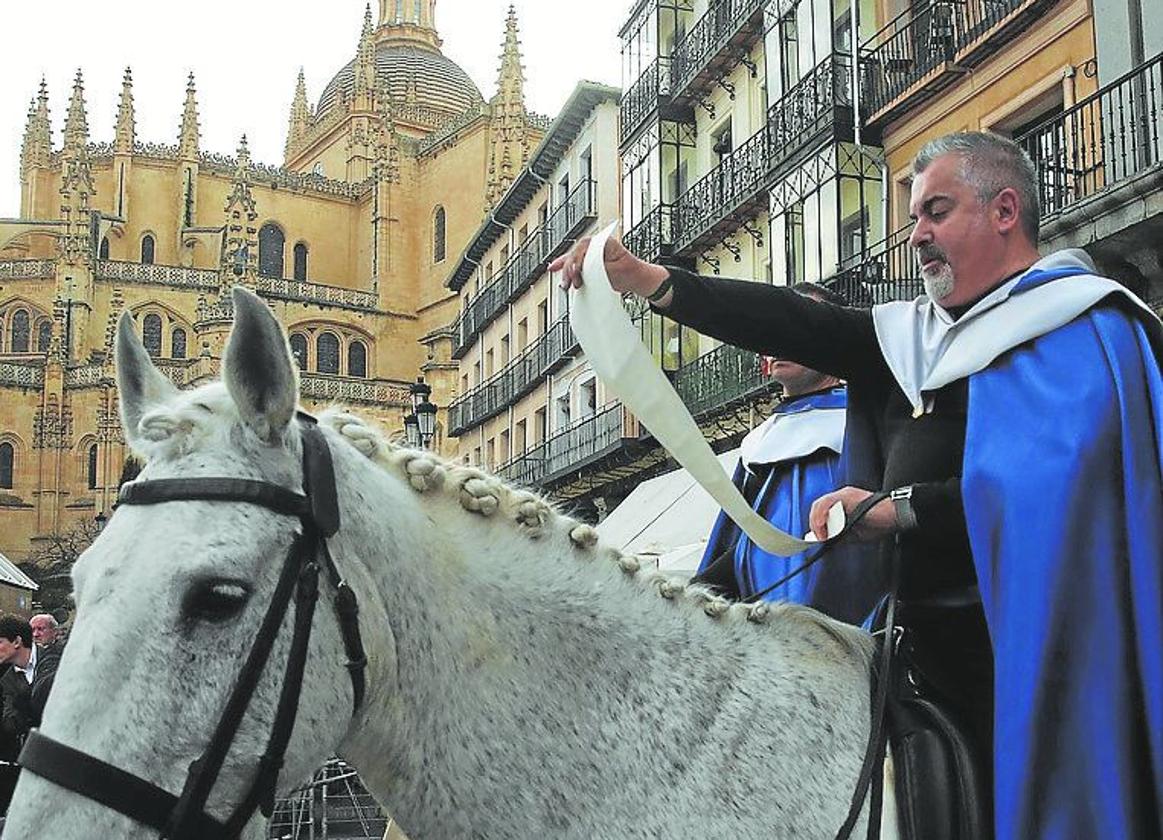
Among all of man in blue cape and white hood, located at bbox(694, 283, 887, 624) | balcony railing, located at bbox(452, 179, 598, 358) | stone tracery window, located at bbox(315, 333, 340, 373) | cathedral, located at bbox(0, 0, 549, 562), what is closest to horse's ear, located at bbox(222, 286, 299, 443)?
man in blue cape and white hood, located at bbox(694, 283, 887, 624)

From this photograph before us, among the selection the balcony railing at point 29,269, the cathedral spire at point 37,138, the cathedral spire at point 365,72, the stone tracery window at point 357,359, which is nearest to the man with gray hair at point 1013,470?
the stone tracery window at point 357,359

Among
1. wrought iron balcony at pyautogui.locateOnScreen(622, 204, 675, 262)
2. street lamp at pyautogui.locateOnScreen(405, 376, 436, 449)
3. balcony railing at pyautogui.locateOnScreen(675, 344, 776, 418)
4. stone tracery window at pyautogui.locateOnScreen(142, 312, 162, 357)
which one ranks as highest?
stone tracery window at pyautogui.locateOnScreen(142, 312, 162, 357)

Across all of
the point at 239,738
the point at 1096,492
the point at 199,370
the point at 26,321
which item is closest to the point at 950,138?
the point at 1096,492

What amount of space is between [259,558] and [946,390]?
4.47ft

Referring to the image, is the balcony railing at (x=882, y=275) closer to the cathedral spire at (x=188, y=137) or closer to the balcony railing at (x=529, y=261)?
the balcony railing at (x=529, y=261)

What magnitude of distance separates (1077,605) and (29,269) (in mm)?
74041

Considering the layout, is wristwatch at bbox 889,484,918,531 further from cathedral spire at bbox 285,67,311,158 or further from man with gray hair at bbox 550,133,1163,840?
cathedral spire at bbox 285,67,311,158

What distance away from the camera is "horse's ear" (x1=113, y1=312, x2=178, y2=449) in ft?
7.66

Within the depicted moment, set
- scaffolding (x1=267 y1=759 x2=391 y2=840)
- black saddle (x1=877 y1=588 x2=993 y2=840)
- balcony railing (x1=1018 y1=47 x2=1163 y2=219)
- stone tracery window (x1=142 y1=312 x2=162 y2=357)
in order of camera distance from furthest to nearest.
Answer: stone tracery window (x1=142 y1=312 x2=162 y2=357) < balcony railing (x1=1018 y1=47 x2=1163 y2=219) < scaffolding (x1=267 y1=759 x2=391 y2=840) < black saddle (x1=877 y1=588 x2=993 y2=840)

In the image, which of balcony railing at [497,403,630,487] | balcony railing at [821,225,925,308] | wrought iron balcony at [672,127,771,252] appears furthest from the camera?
balcony railing at [497,403,630,487]

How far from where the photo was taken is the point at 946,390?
2.59 meters

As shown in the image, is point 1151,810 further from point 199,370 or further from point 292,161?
point 292,161

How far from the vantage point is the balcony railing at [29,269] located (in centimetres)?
6888

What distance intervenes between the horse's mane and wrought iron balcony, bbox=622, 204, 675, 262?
886 inches
